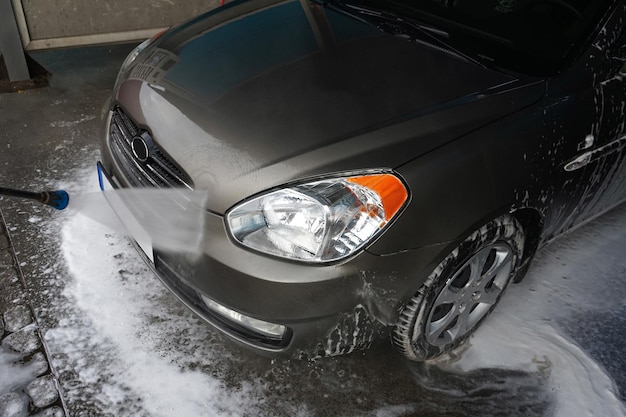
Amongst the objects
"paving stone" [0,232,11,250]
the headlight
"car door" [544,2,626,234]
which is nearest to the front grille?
the headlight

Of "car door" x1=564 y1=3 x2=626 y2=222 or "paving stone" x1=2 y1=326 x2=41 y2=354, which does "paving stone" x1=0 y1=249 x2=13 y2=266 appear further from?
"car door" x1=564 y1=3 x2=626 y2=222

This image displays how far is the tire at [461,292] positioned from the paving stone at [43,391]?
1282 millimetres

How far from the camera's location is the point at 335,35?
7.40 ft

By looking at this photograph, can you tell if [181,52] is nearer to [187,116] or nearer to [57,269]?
[187,116]

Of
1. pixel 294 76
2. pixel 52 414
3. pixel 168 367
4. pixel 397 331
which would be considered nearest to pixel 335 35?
pixel 294 76

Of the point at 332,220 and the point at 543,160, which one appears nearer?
the point at 332,220

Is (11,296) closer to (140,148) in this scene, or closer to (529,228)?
(140,148)

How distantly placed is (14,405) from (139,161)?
0.99m

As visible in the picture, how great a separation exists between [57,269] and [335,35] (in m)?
1.66

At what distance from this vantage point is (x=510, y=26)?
221cm

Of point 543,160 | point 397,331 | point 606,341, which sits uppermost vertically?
point 543,160

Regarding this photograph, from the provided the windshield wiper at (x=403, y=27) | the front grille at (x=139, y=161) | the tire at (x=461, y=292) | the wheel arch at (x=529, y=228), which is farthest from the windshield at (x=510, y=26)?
the front grille at (x=139, y=161)

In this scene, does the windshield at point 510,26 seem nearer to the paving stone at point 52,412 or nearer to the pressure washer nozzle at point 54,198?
the pressure washer nozzle at point 54,198

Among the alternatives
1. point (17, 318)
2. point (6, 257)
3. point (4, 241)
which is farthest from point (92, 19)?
point (17, 318)
